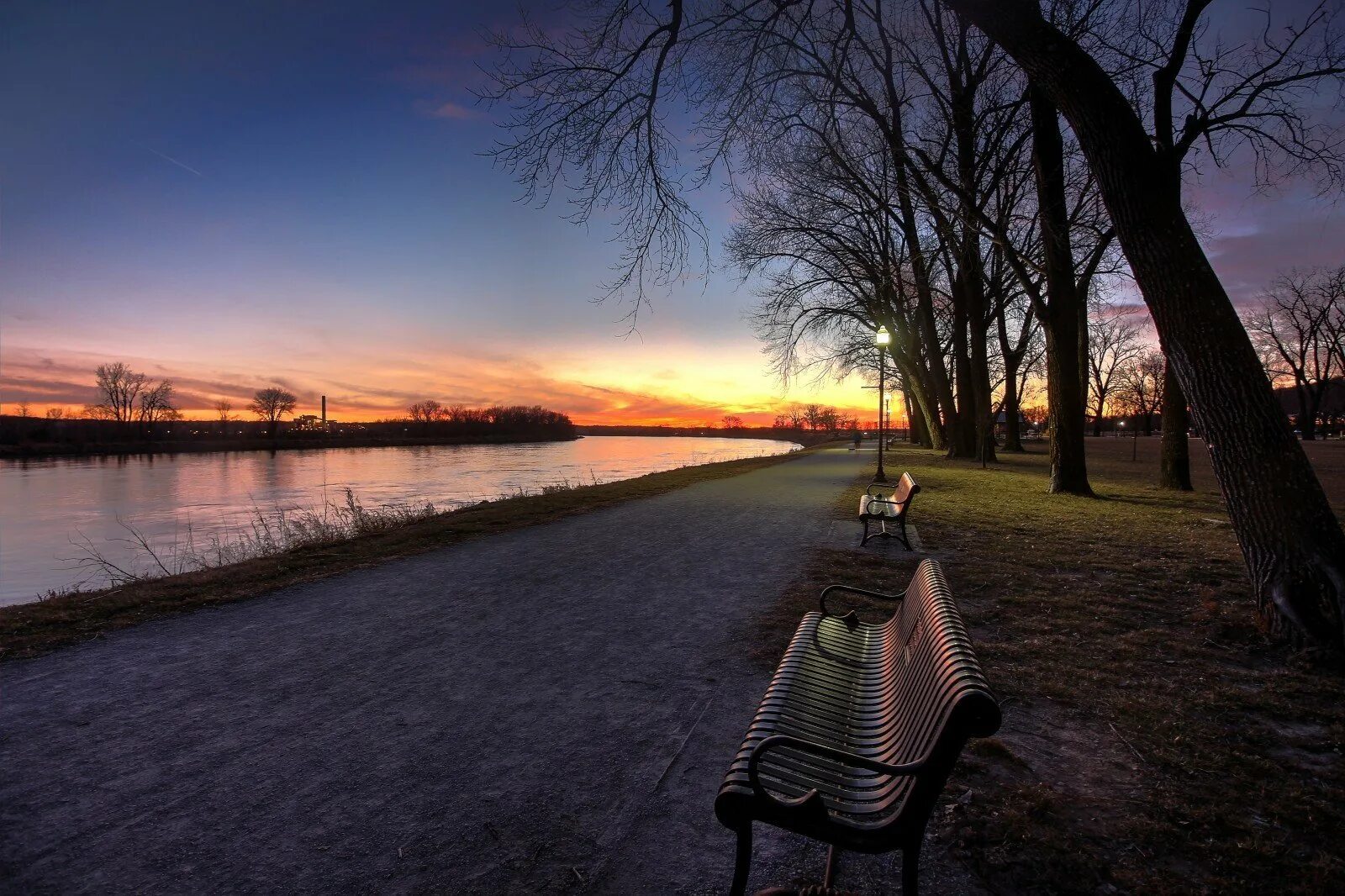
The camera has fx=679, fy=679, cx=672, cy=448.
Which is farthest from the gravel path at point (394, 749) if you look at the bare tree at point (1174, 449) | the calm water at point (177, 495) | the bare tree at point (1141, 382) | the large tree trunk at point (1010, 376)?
the bare tree at point (1141, 382)

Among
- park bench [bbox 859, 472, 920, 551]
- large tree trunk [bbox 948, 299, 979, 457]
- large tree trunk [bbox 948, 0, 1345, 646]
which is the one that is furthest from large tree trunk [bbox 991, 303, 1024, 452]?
large tree trunk [bbox 948, 0, 1345, 646]

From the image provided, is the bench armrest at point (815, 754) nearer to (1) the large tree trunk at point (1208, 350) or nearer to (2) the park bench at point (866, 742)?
(2) the park bench at point (866, 742)

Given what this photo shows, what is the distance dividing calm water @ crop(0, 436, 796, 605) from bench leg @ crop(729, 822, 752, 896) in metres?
10.8

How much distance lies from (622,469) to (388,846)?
3071 cm

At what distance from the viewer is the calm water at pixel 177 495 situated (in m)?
13.3

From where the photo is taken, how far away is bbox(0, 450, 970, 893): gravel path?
2541 millimetres

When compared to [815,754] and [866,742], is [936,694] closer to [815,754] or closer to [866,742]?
[815,754]

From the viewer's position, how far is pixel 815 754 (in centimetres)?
209

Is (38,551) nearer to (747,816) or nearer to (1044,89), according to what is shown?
(747,816)

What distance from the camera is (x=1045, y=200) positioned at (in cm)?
1315

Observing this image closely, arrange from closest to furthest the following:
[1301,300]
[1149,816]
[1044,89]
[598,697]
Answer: [1149,816] < [598,697] < [1044,89] < [1301,300]

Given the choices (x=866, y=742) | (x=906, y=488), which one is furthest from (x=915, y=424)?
(x=866, y=742)

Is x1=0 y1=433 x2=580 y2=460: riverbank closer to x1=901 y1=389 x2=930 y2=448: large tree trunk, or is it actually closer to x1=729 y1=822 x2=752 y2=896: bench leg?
x1=901 y1=389 x2=930 y2=448: large tree trunk

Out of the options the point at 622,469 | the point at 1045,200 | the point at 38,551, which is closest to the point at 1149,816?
the point at 1045,200
